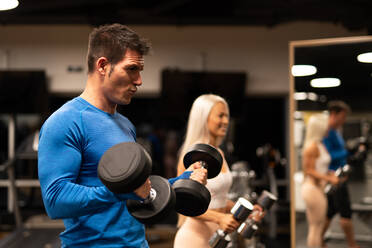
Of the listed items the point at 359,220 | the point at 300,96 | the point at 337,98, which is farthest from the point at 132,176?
the point at 359,220

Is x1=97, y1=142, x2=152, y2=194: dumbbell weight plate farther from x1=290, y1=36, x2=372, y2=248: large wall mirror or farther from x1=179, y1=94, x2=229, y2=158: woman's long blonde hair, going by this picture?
x1=290, y1=36, x2=372, y2=248: large wall mirror

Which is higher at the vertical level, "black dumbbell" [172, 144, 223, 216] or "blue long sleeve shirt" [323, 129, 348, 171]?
"black dumbbell" [172, 144, 223, 216]

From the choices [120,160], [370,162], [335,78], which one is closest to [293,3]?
[335,78]

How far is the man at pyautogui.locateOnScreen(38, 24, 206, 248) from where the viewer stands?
1.30m

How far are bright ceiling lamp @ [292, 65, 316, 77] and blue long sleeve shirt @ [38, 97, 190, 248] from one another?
304 cm

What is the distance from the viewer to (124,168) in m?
1.21

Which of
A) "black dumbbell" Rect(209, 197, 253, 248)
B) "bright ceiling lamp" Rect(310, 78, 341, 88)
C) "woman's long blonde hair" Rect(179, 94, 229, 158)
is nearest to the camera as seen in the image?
"black dumbbell" Rect(209, 197, 253, 248)

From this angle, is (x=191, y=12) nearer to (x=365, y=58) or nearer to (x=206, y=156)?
(x=365, y=58)

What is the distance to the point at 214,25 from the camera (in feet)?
25.3

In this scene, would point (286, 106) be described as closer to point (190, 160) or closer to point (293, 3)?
point (293, 3)

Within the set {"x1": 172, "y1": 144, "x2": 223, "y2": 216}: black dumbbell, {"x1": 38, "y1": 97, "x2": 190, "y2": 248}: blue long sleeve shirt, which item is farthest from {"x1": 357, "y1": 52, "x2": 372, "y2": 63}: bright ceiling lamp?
{"x1": 38, "y1": 97, "x2": 190, "y2": 248}: blue long sleeve shirt

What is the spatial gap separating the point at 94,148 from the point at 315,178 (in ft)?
10.7

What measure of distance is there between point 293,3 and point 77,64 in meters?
3.85

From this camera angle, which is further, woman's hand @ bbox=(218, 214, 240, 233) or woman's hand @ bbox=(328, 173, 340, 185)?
woman's hand @ bbox=(328, 173, 340, 185)
